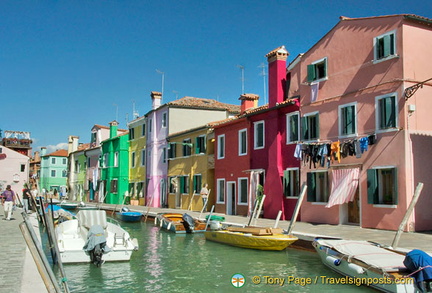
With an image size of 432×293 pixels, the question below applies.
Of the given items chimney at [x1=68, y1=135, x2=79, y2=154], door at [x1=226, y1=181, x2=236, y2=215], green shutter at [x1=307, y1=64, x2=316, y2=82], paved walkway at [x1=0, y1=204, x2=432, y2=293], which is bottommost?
paved walkway at [x1=0, y1=204, x2=432, y2=293]

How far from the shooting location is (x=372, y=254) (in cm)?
1107

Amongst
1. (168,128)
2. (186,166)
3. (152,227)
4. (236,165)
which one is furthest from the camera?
(168,128)

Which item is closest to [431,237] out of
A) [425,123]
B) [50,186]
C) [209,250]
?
[425,123]

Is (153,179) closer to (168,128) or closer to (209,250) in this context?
(168,128)

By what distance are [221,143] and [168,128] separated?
8.85 metres

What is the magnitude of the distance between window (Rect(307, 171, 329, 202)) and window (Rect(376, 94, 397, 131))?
12.5 feet

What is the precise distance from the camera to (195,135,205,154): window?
3191cm

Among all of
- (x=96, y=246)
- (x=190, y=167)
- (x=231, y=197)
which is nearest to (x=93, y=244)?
(x=96, y=246)

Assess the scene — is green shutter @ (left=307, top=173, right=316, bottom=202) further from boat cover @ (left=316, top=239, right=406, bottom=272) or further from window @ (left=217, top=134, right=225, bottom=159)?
window @ (left=217, top=134, right=225, bottom=159)

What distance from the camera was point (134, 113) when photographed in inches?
1898

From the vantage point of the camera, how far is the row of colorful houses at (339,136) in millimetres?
17219

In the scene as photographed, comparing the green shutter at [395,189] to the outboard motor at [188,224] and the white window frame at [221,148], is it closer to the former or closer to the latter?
the outboard motor at [188,224]

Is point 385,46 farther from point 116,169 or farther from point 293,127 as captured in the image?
point 116,169

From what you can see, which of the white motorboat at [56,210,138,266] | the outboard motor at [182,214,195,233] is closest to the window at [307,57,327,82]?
the outboard motor at [182,214,195,233]
